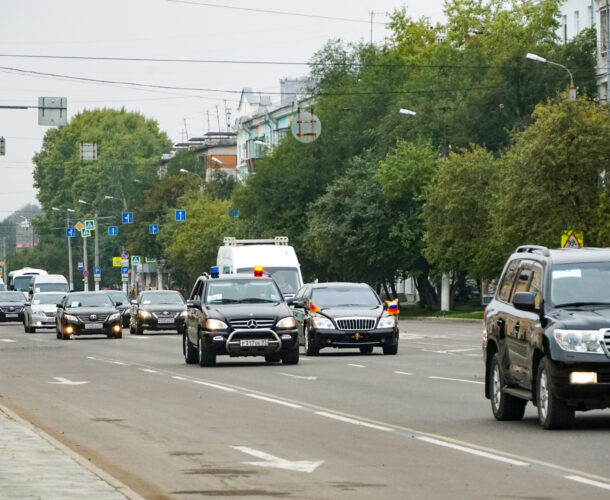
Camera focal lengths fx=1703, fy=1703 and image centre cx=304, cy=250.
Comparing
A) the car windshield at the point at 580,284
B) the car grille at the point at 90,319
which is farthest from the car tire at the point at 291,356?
the car grille at the point at 90,319

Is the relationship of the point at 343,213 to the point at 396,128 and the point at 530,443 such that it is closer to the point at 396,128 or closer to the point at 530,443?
the point at 396,128

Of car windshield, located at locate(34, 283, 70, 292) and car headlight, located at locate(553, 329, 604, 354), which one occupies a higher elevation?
car windshield, located at locate(34, 283, 70, 292)

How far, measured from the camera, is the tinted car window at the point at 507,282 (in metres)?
17.6

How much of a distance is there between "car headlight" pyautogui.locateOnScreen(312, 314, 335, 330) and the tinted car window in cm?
1678

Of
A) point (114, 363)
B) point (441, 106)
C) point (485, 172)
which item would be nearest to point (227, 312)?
point (114, 363)

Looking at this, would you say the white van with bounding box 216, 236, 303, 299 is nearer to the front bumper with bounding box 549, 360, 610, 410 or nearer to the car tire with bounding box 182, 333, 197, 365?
the car tire with bounding box 182, 333, 197, 365

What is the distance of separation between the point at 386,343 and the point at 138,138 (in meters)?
130

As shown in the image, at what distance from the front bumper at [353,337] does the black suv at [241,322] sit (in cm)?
332

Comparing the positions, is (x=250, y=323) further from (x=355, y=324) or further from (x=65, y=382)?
(x=355, y=324)

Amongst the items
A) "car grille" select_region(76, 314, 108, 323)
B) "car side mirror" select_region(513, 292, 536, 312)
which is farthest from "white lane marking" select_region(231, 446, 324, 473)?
"car grille" select_region(76, 314, 108, 323)

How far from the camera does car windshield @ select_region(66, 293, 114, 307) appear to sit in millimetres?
50578

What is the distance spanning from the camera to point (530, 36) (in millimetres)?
91312

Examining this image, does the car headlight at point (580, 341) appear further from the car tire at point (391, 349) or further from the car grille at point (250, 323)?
the car tire at point (391, 349)

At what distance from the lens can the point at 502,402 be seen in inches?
674
